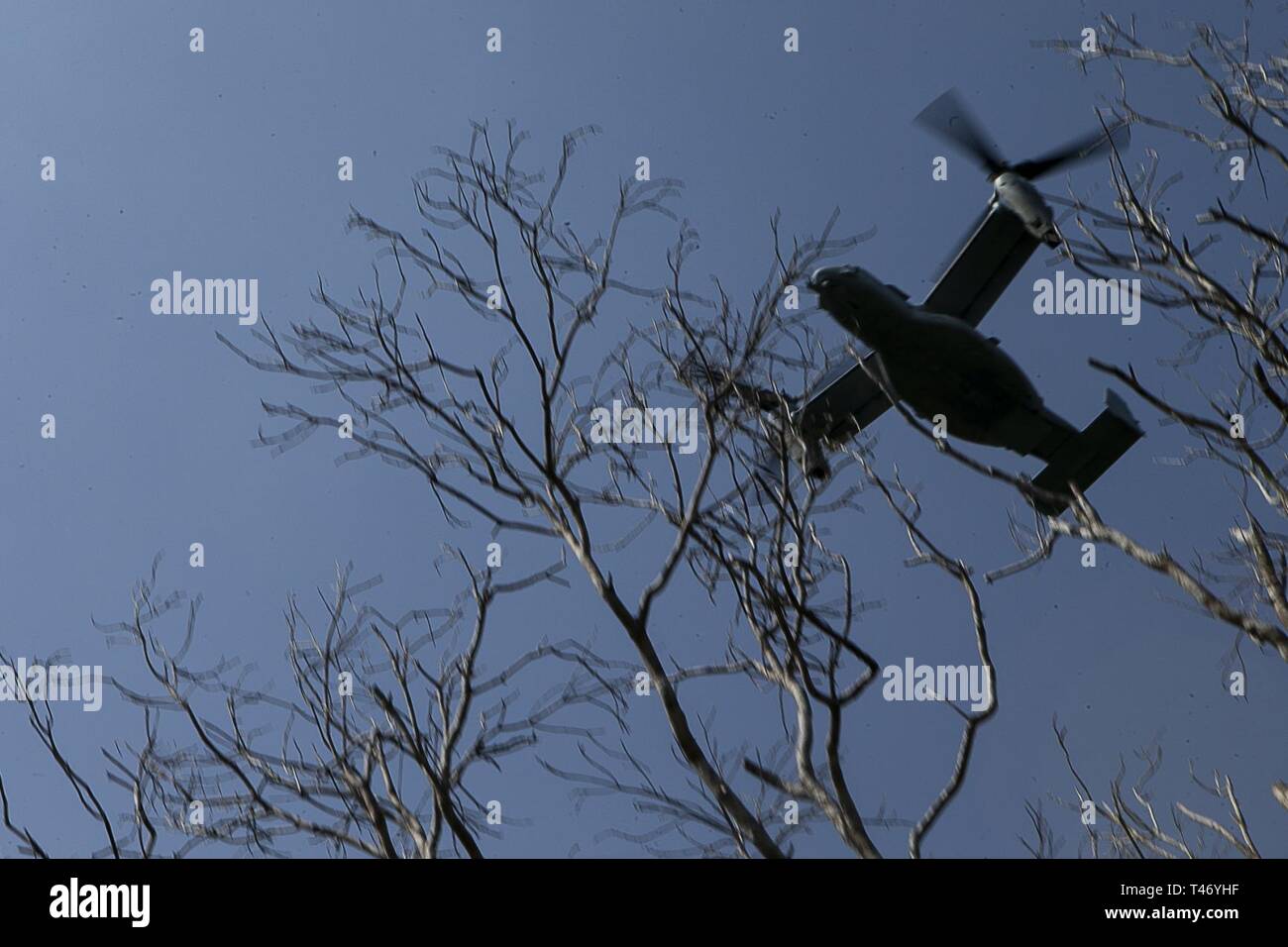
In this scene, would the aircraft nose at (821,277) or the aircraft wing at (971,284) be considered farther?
the aircraft wing at (971,284)

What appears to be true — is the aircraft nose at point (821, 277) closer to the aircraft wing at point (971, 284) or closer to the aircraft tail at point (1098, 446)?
the aircraft wing at point (971, 284)

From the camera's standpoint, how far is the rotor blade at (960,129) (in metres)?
16.9

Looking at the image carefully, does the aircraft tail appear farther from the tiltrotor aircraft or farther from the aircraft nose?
the aircraft nose

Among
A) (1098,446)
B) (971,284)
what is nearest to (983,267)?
(971,284)

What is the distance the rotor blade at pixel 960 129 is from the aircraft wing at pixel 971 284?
0.75 metres

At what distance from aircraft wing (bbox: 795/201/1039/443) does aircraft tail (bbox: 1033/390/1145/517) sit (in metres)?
2.32

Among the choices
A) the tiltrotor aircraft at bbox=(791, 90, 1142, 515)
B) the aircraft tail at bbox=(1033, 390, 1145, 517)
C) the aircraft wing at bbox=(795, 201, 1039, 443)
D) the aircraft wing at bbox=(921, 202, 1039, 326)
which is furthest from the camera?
the aircraft tail at bbox=(1033, 390, 1145, 517)

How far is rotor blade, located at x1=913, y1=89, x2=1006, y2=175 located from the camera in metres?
16.9

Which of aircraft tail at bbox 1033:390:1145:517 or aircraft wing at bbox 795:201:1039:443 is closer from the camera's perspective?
aircraft wing at bbox 795:201:1039:443

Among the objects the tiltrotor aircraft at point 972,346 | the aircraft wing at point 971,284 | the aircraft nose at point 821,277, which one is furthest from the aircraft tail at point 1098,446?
the aircraft nose at point 821,277

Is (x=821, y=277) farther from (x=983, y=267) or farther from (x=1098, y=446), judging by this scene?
(x=1098, y=446)

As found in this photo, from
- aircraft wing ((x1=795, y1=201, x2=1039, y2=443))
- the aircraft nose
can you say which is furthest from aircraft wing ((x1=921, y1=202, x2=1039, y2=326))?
the aircraft nose
